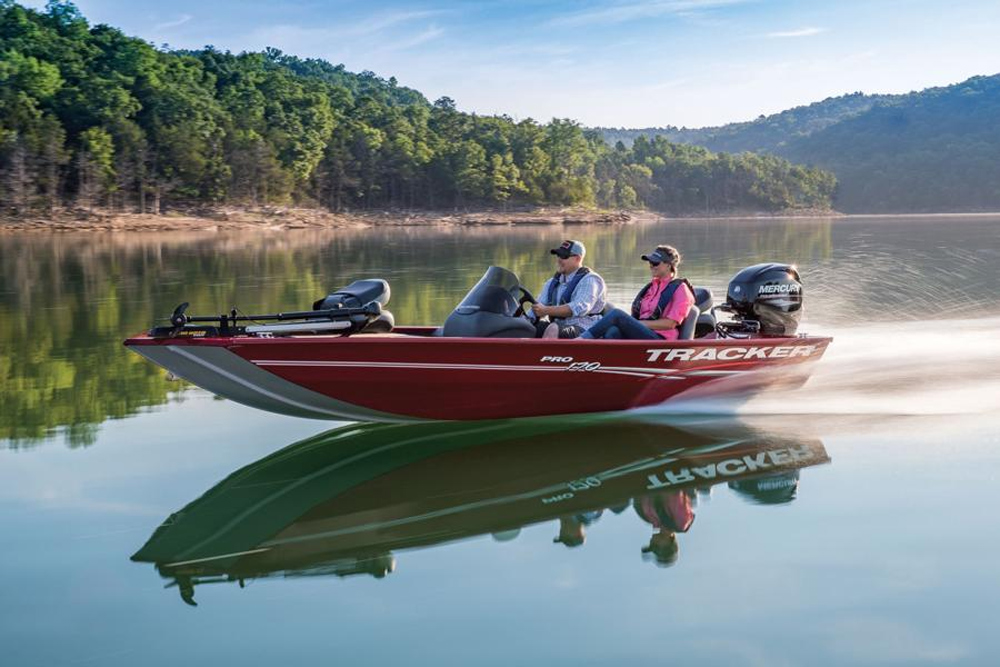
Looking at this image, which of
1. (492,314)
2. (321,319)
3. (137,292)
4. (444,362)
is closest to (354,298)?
(321,319)

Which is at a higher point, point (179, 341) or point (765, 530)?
point (179, 341)

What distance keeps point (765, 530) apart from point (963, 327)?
9.97m

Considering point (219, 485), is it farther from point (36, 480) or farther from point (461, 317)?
point (461, 317)

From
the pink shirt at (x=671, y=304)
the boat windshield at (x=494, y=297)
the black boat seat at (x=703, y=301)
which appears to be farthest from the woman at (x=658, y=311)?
the black boat seat at (x=703, y=301)

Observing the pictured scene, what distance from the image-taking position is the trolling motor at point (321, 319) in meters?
7.44

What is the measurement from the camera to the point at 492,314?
8.33m

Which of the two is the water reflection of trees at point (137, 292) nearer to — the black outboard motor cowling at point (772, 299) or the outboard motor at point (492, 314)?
the outboard motor at point (492, 314)

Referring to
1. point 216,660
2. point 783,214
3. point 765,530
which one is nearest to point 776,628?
point 765,530

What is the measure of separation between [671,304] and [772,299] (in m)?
A: 1.45

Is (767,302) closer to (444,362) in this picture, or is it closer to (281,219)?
(444,362)

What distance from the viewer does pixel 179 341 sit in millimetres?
7156

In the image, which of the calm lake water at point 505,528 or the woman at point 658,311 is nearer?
the calm lake water at point 505,528

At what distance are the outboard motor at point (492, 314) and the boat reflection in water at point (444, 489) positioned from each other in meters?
0.99

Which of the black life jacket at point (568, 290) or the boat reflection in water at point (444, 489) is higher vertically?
the black life jacket at point (568, 290)
